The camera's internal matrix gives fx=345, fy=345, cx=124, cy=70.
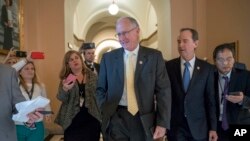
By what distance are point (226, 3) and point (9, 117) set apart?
20.0 ft

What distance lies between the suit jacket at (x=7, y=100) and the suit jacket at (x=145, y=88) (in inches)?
36.2

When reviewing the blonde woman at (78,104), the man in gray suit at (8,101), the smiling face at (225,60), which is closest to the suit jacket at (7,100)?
the man in gray suit at (8,101)

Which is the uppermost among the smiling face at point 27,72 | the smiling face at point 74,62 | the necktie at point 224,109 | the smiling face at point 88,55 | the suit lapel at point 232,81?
the smiling face at point 88,55

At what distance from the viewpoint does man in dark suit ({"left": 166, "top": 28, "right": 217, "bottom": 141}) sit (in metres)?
3.45

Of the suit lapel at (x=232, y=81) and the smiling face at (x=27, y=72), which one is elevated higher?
the smiling face at (x=27, y=72)

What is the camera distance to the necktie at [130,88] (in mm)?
3105

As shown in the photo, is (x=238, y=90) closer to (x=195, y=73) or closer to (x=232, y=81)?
(x=232, y=81)

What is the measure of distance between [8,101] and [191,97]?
5.88 ft

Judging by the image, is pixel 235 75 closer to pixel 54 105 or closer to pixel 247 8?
pixel 247 8

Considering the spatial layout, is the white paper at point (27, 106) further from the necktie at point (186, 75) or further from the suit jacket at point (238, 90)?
the suit jacket at point (238, 90)

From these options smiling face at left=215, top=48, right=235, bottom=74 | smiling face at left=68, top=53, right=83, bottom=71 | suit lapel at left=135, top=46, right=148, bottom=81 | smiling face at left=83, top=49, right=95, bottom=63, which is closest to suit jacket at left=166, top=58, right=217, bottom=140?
smiling face at left=215, top=48, right=235, bottom=74

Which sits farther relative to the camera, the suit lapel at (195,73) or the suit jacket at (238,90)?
the suit jacket at (238,90)

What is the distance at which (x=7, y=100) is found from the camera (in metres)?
2.48

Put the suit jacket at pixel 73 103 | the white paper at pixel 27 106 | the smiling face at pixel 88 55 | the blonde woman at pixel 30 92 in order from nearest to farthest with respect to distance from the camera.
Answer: the white paper at pixel 27 106, the suit jacket at pixel 73 103, the blonde woman at pixel 30 92, the smiling face at pixel 88 55
